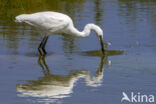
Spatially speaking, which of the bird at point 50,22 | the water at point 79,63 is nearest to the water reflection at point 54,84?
the water at point 79,63

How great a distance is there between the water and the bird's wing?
2.04ft

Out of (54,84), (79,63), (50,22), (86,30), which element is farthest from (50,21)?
(54,84)

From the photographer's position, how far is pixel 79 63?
500 inches

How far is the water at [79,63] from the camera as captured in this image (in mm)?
9836

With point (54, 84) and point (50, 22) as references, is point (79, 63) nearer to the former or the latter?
point (50, 22)

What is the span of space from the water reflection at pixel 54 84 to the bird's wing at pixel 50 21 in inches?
63.4

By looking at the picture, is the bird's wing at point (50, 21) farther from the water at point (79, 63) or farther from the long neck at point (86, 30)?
the water at point (79, 63)

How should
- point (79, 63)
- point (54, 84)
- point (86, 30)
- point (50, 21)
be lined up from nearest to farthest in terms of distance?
point (54, 84)
point (79, 63)
point (50, 21)
point (86, 30)

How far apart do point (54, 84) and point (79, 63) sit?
2116mm

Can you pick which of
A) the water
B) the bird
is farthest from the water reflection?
the bird

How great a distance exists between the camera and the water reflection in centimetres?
969

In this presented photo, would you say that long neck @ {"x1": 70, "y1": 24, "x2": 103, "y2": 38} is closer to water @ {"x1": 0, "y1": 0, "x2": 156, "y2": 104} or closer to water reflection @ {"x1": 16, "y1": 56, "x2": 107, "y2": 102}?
water @ {"x1": 0, "y1": 0, "x2": 156, "y2": 104}

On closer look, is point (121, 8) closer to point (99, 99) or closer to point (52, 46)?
point (52, 46)

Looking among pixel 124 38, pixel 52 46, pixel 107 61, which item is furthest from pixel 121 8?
pixel 107 61
